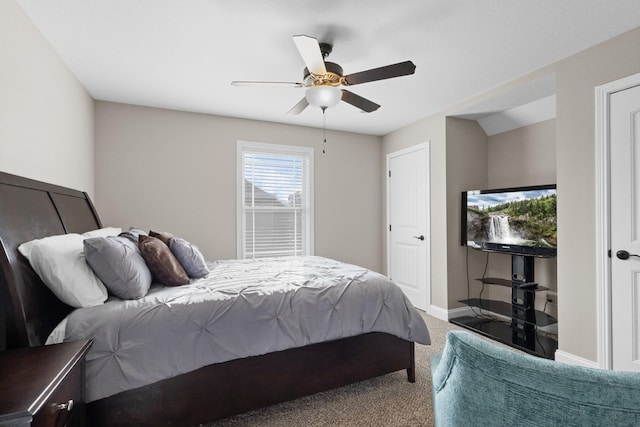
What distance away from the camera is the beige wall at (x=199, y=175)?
3.47 metres

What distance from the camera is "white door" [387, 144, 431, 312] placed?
13.4 ft

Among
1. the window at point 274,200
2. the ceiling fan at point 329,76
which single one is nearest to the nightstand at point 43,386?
the ceiling fan at point 329,76

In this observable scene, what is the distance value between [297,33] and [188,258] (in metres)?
1.87

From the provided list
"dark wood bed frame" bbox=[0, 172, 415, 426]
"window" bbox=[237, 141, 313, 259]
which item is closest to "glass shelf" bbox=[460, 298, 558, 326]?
"dark wood bed frame" bbox=[0, 172, 415, 426]

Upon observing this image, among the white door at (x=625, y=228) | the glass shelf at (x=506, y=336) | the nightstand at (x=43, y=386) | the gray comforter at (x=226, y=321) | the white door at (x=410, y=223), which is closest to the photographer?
the nightstand at (x=43, y=386)

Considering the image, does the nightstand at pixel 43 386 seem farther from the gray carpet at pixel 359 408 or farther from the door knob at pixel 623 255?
the door knob at pixel 623 255

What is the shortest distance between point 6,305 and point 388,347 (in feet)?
7.16

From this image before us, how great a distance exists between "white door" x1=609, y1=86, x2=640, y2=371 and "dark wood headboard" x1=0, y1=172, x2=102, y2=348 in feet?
11.9

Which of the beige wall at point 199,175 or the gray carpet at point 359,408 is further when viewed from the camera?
the beige wall at point 199,175

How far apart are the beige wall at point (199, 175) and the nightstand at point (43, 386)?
2562 mm

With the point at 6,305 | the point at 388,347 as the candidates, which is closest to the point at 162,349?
the point at 6,305

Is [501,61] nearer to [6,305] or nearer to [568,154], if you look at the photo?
[568,154]

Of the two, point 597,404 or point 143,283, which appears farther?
point 143,283

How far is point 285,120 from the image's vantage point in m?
4.14
